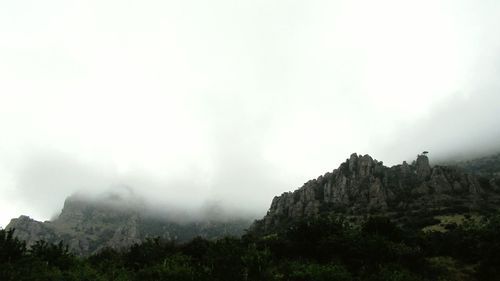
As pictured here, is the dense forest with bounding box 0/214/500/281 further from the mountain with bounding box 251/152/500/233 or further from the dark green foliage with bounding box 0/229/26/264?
the mountain with bounding box 251/152/500/233

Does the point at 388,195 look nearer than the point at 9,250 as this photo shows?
No

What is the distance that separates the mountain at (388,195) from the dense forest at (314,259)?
37193mm

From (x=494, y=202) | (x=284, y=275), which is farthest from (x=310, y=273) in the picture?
(x=494, y=202)

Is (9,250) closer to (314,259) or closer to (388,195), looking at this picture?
(314,259)

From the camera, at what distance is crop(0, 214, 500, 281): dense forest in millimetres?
50275

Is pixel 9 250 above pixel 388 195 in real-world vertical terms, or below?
below

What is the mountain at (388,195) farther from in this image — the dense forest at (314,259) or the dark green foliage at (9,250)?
the dark green foliage at (9,250)

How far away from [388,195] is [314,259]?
80944 mm

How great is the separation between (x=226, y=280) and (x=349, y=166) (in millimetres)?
123752

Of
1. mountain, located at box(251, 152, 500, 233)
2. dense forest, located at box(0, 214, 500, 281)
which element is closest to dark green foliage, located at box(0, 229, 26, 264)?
dense forest, located at box(0, 214, 500, 281)

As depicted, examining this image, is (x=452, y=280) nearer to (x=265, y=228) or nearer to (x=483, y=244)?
(x=483, y=244)

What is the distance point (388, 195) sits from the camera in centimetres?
13700

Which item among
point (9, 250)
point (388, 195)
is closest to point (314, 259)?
point (9, 250)

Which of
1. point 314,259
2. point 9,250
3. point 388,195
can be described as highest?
point 388,195
